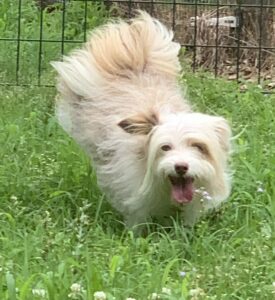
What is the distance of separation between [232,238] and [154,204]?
46 cm

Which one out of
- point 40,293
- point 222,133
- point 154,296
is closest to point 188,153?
point 222,133

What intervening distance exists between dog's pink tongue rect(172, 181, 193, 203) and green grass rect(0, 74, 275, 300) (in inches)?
5.0

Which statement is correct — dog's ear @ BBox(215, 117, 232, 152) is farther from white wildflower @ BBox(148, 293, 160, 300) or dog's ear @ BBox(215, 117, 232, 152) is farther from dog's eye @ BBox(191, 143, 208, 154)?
white wildflower @ BBox(148, 293, 160, 300)

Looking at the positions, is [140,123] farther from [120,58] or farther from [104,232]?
[120,58]

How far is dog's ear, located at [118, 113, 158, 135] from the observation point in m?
5.13

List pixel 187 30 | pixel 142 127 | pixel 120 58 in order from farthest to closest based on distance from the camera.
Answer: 1. pixel 187 30
2. pixel 120 58
3. pixel 142 127

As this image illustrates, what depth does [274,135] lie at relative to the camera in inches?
253

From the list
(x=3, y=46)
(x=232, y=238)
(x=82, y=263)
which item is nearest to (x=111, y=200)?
(x=232, y=238)

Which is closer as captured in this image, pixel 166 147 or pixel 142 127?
pixel 166 147

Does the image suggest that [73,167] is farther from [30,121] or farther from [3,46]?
[3,46]

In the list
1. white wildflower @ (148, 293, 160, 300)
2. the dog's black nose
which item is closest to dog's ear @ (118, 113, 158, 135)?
the dog's black nose

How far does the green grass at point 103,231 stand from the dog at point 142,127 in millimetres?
148

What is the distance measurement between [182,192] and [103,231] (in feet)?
1.40

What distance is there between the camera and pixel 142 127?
16.9 ft
